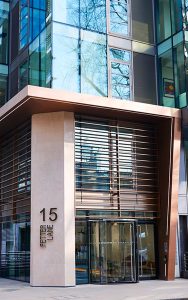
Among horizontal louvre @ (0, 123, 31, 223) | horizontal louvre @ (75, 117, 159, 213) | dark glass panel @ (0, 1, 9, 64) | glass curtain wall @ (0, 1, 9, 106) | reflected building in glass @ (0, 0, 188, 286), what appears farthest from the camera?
dark glass panel @ (0, 1, 9, 64)

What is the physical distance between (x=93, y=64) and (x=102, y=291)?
8.79 meters

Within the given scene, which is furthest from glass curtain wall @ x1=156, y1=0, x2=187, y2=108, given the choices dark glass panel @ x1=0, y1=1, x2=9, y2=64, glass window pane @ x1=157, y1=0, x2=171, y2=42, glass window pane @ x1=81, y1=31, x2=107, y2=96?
dark glass panel @ x1=0, y1=1, x2=9, y2=64

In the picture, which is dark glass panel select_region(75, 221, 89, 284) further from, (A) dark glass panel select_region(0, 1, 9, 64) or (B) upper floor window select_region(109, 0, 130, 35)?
(A) dark glass panel select_region(0, 1, 9, 64)

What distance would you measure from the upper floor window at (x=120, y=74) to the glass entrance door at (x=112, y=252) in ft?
17.6

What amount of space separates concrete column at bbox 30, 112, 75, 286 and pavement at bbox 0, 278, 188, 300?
2.43 ft

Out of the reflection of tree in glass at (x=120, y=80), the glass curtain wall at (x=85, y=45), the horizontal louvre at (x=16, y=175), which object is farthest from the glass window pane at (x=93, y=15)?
the horizontal louvre at (x=16, y=175)

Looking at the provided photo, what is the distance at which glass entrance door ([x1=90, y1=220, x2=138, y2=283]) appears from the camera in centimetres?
1702

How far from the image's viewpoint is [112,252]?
17.4 meters

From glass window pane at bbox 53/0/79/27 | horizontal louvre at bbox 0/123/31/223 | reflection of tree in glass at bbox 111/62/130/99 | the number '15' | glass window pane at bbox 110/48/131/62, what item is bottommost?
the number '15'

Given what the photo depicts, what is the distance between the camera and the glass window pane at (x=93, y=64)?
17.9 metres

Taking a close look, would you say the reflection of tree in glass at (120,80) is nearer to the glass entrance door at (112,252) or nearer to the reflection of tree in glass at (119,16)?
the reflection of tree in glass at (119,16)

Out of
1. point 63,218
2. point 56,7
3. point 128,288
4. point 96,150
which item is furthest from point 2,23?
point 128,288

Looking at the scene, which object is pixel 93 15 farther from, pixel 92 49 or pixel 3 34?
pixel 3 34

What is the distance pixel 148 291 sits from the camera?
48.4ft
